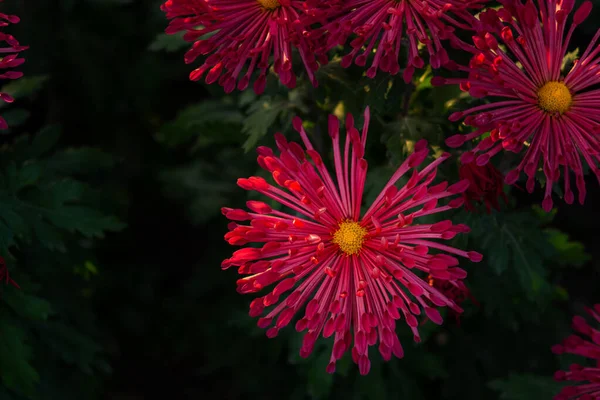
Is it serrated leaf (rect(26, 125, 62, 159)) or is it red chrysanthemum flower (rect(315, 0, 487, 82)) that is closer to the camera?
red chrysanthemum flower (rect(315, 0, 487, 82))

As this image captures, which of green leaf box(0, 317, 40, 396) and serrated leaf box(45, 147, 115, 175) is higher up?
serrated leaf box(45, 147, 115, 175)

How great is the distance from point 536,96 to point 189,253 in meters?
2.34

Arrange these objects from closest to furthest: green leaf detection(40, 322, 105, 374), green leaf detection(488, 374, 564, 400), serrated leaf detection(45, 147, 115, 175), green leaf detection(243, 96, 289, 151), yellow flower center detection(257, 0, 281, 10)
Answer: yellow flower center detection(257, 0, 281, 10), green leaf detection(243, 96, 289, 151), green leaf detection(488, 374, 564, 400), green leaf detection(40, 322, 105, 374), serrated leaf detection(45, 147, 115, 175)

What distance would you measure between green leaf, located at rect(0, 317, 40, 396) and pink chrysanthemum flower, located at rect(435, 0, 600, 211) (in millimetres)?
1290

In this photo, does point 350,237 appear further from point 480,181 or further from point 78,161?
point 78,161

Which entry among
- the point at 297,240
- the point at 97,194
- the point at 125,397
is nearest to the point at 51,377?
the point at 97,194

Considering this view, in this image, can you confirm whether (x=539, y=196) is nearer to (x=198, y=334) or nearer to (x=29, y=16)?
(x=198, y=334)

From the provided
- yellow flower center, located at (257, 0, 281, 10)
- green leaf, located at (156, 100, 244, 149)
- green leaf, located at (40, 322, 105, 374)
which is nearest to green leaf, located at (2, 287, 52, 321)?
green leaf, located at (40, 322, 105, 374)

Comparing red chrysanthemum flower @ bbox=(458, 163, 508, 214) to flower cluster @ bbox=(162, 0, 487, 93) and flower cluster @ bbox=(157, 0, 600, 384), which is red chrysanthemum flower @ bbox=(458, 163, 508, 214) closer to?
flower cluster @ bbox=(157, 0, 600, 384)

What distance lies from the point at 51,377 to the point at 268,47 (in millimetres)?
1473

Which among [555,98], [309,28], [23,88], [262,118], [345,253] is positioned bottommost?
[345,253]

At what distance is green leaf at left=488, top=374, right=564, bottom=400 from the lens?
1897mm

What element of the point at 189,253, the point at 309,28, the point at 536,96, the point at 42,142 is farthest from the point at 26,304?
the point at 189,253

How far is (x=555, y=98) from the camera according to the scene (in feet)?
4.10
